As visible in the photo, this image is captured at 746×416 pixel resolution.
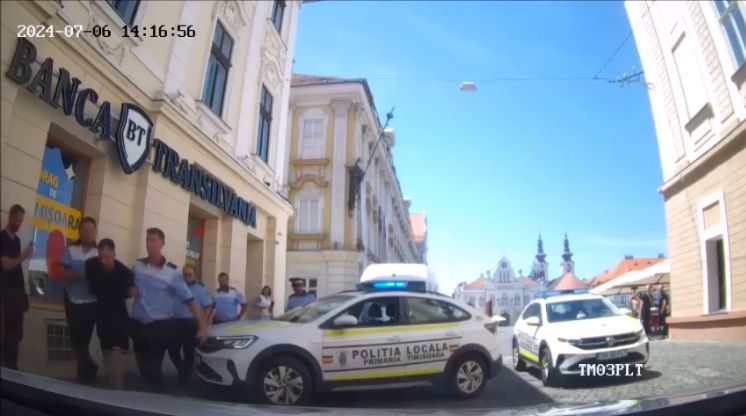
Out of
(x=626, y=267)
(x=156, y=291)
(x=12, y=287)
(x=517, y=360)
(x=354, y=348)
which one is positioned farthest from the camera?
(x=517, y=360)

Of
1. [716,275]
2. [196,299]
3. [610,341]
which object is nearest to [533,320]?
[610,341]

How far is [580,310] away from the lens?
2980mm

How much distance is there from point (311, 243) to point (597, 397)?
249 cm

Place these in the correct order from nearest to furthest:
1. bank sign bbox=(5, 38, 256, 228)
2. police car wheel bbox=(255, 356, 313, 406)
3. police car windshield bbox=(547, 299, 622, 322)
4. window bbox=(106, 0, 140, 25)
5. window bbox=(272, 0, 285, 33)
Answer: bank sign bbox=(5, 38, 256, 228) < window bbox=(106, 0, 140, 25) < police car wheel bbox=(255, 356, 313, 406) < police car windshield bbox=(547, 299, 622, 322) < window bbox=(272, 0, 285, 33)

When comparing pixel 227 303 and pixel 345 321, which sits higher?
pixel 227 303

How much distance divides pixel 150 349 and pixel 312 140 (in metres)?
2.27

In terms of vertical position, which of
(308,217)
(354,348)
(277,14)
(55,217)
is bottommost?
(354,348)

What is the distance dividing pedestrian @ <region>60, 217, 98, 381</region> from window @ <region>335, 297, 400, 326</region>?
75.1 inches

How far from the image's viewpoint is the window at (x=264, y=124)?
395 centimetres

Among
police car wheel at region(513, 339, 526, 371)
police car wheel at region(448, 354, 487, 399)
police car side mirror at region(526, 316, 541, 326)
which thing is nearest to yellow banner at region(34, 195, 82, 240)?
police car wheel at region(448, 354, 487, 399)

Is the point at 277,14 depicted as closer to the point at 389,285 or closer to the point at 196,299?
the point at 196,299

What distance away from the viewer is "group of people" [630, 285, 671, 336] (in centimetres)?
221

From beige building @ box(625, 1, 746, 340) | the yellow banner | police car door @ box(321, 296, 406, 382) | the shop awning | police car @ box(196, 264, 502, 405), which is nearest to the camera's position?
the yellow banner

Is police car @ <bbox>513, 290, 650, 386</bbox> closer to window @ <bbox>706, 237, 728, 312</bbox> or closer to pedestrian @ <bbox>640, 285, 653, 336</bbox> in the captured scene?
pedestrian @ <bbox>640, 285, 653, 336</bbox>
